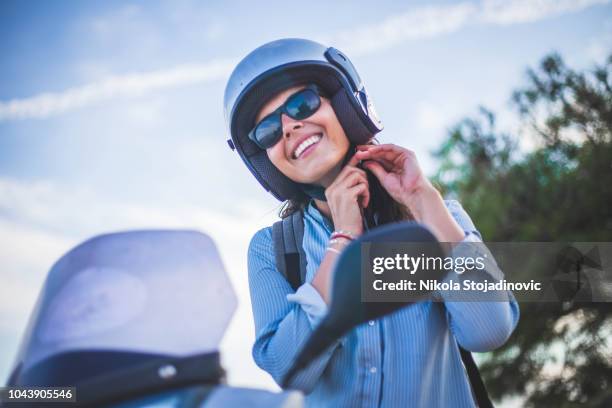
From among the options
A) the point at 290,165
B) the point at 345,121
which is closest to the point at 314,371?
the point at 290,165

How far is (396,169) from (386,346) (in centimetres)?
74

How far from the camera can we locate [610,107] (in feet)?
24.0

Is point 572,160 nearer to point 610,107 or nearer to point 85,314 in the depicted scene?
point 610,107

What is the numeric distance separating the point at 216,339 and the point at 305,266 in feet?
2.81

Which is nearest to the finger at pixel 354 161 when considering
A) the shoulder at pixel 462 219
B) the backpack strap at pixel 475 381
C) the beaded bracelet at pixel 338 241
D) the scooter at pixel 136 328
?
the shoulder at pixel 462 219

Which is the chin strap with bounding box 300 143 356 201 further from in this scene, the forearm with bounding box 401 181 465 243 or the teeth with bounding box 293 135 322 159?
the forearm with bounding box 401 181 465 243

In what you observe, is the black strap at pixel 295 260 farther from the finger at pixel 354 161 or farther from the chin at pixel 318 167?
the finger at pixel 354 161

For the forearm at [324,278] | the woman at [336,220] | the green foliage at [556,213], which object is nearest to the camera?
the forearm at [324,278]

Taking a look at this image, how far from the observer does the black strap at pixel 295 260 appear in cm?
166

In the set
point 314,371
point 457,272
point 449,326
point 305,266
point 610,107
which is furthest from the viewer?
point 610,107

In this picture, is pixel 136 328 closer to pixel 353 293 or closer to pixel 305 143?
pixel 353 293

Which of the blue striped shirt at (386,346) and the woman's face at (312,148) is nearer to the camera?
the blue striped shirt at (386,346)

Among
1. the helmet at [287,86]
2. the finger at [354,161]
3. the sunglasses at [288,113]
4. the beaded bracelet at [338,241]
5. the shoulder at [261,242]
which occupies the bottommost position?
the beaded bracelet at [338,241]

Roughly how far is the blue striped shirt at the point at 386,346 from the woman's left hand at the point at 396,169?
23 centimetres
